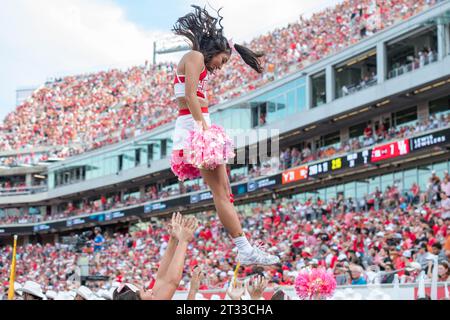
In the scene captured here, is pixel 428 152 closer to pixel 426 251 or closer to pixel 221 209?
pixel 426 251

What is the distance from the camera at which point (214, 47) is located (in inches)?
170

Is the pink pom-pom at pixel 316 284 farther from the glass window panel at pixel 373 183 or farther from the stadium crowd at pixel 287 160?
the glass window panel at pixel 373 183

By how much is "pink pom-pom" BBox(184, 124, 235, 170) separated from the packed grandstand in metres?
3.76

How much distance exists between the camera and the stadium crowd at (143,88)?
28625mm

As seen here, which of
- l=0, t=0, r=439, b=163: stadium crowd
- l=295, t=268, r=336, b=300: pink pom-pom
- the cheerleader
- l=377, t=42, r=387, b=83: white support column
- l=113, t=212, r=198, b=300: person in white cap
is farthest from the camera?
l=0, t=0, r=439, b=163: stadium crowd

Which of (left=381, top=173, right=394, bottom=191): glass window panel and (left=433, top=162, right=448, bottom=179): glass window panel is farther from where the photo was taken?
(left=381, top=173, right=394, bottom=191): glass window panel

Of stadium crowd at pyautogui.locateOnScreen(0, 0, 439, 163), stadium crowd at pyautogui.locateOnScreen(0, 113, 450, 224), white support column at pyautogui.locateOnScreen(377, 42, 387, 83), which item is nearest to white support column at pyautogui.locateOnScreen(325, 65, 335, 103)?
stadium crowd at pyautogui.locateOnScreen(0, 0, 439, 163)

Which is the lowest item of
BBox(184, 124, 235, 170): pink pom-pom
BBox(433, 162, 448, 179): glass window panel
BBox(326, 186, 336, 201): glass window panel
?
BBox(184, 124, 235, 170): pink pom-pom

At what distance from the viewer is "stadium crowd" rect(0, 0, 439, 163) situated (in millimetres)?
28625

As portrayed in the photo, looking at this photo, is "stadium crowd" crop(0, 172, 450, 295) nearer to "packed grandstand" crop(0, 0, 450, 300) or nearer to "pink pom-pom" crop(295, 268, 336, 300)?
"packed grandstand" crop(0, 0, 450, 300)

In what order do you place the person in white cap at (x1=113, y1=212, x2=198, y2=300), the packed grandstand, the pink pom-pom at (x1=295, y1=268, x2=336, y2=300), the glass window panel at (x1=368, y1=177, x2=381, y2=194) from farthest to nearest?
the glass window panel at (x1=368, y1=177, x2=381, y2=194) < the packed grandstand < the pink pom-pom at (x1=295, y1=268, x2=336, y2=300) < the person in white cap at (x1=113, y1=212, x2=198, y2=300)

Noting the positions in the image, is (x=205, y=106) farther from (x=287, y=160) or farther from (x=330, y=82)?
(x=287, y=160)

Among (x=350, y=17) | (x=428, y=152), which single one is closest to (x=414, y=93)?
(x=428, y=152)

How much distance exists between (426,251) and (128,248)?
21.4m
